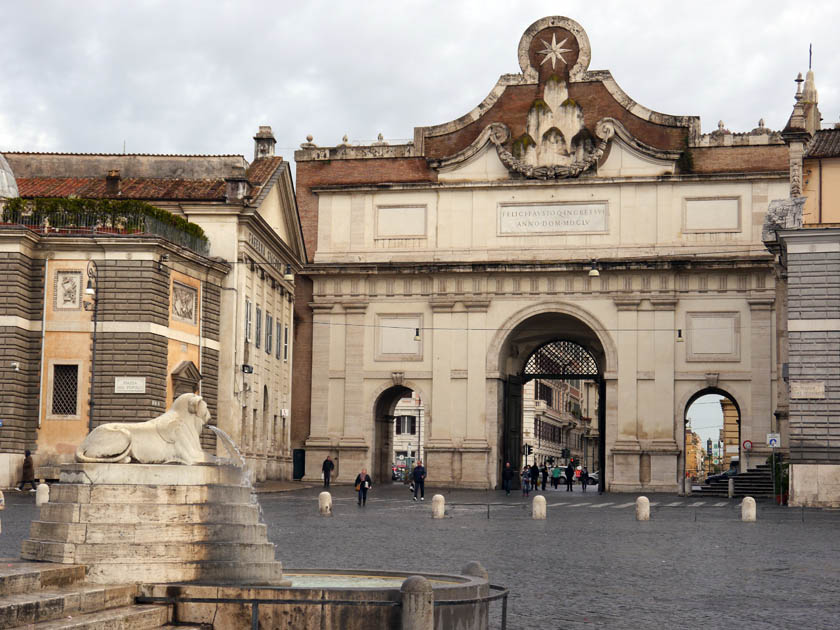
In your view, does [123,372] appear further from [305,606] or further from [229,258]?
[305,606]

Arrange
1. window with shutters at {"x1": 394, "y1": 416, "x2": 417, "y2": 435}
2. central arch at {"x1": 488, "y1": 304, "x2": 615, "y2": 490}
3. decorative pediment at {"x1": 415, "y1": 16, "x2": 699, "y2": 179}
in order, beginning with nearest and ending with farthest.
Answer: decorative pediment at {"x1": 415, "y1": 16, "x2": 699, "y2": 179}, central arch at {"x1": 488, "y1": 304, "x2": 615, "y2": 490}, window with shutters at {"x1": 394, "y1": 416, "x2": 417, "y2": 435}

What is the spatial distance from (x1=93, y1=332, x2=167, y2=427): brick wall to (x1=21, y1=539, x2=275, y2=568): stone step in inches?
1066

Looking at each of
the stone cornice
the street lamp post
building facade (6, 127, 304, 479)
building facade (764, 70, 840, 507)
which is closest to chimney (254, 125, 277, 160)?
building facade (6, 127, 304, 479)

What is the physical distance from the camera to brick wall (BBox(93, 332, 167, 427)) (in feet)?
124

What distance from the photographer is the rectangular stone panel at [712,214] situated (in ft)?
167

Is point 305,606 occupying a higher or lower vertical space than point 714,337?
lower

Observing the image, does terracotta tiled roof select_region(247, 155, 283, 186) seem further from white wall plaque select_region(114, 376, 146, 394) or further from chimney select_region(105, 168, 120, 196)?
white wall plaque select_region(114, 376, 146, 394)

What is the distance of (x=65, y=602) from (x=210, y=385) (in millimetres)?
33121

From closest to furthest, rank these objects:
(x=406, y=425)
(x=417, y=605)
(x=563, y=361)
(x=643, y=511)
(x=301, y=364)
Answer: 1. (x=417, y=605)
2. (x=643, y=511)
3. (x=301, y=364)
4. (x=563, y=361)
5. (x=406, y=425)

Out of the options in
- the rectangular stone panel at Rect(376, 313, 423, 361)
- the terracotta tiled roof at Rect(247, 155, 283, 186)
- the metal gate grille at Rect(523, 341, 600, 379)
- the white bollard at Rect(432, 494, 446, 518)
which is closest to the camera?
the white bollard at Rect(432, 494, 446, 518)

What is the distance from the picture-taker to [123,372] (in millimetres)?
37781

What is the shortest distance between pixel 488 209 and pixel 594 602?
3842 centimetres

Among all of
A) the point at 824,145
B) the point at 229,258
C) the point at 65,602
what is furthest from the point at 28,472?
the point at 65,602

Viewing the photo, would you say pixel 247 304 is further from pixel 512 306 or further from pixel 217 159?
pixel 512 306
